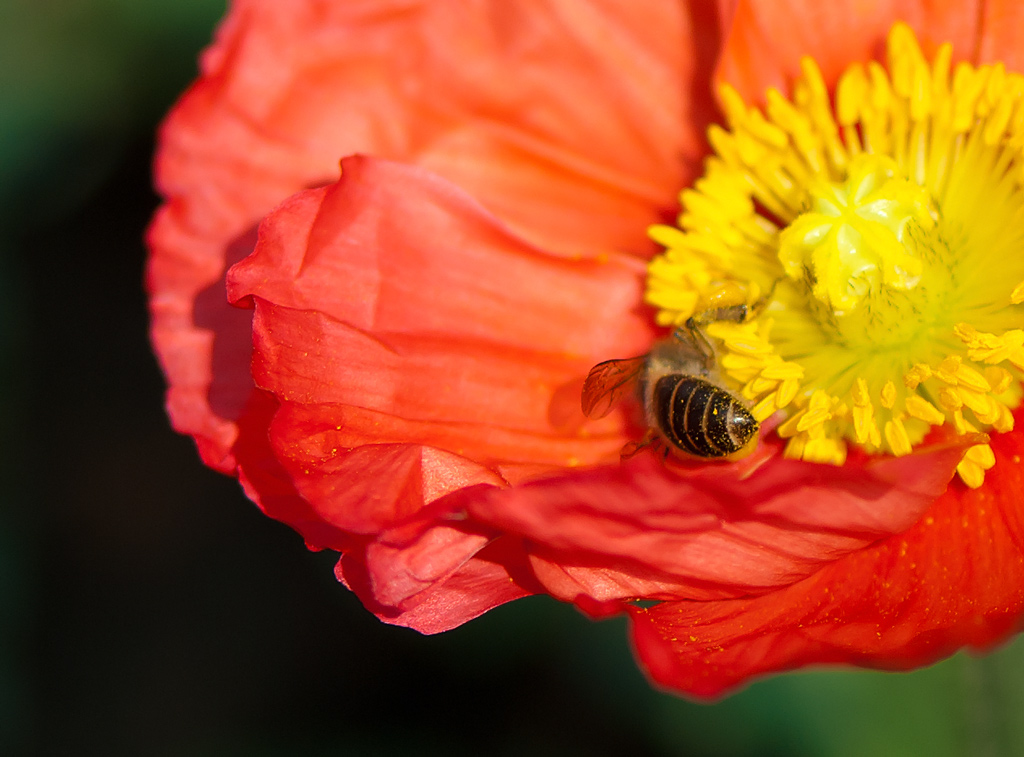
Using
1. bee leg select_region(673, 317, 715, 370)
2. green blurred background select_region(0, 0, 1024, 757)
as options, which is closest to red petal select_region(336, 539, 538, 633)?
bee leg select_region(673, 317, 715, 370)

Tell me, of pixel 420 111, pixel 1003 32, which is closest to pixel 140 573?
pixel 420 111

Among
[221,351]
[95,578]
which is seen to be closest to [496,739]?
[95,578]

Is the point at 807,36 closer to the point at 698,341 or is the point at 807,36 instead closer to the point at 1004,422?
the point at 698,341

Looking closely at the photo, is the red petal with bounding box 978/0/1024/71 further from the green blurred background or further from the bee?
the green blurred background

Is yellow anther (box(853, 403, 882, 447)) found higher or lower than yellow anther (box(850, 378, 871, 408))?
lower

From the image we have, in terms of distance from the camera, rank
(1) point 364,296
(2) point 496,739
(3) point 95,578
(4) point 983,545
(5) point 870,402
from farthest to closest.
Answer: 1. (3) point 95,578
2. (2) point 496,739
3. (1) point 364,296
4. (5) point 870,402
5. (4) point 983,545

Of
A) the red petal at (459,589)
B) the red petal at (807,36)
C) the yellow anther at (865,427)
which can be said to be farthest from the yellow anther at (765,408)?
the red petal at (807,36)

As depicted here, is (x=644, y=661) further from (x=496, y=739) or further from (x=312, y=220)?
(x=496, y=739)
